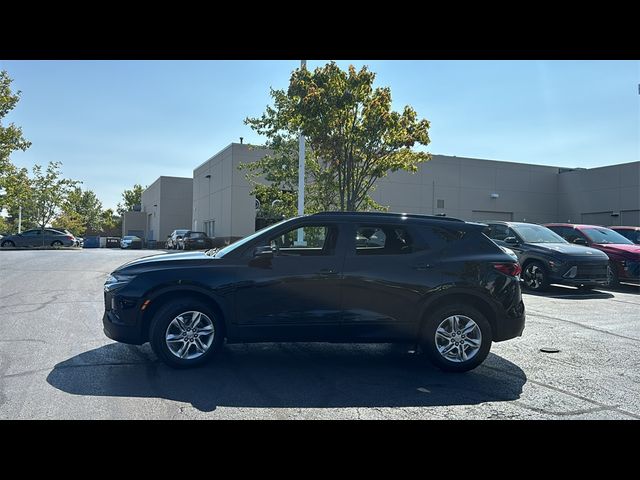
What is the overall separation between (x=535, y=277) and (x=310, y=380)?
31.0 feet

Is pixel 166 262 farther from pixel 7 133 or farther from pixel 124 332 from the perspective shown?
pixel 7 133

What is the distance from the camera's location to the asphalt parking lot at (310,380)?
4.37m

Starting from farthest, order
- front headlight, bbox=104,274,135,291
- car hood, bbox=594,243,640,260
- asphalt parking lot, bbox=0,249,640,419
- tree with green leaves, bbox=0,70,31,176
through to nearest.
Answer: tree with green leaves, bbox=0,70,31,176 → car hood, bbox=594,243,640,260 → front headlight, bbox=104,274,135,291 → asphalt parking lot, bbox=0,249,640,419

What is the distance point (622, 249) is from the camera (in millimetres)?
13828

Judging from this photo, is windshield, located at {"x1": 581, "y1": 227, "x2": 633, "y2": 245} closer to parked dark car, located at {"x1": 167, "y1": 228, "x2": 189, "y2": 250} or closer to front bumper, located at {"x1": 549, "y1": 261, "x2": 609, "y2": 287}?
front bumper, located at {"x1": 549, "y1": 261, "x2": 609, "y2": 287}

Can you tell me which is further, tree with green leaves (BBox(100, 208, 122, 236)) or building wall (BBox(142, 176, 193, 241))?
tree with green leaves (BBox(100, 208, 122, 236))

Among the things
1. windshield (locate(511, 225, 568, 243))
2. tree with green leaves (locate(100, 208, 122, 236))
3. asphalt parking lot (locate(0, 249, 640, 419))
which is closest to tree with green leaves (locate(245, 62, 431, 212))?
windshield (locate(511, 225, 568, 243))

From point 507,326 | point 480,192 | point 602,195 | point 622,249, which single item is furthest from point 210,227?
point 507,326

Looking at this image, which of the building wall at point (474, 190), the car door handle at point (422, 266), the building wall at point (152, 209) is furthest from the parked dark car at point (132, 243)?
the car door handle at point (422, 266)

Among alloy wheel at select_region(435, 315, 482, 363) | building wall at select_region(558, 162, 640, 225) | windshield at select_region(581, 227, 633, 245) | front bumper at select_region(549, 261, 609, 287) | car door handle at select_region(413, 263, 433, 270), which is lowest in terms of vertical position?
alloy wheel at select_region(435, 315, 482, 363)

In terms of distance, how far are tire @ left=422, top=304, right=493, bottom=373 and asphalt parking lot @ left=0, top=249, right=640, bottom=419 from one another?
167 millimetres

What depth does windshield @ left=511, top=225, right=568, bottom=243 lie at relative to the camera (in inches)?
524

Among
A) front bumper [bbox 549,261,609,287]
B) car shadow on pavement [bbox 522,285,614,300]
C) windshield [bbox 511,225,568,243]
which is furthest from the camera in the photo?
windshield [bbox 511,225,568,243]

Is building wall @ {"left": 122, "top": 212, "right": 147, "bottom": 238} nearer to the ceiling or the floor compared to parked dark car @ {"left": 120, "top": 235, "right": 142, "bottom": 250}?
nearer to the ceiling
